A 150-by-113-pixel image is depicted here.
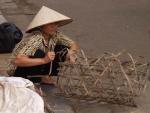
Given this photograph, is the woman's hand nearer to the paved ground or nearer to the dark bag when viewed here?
the paved ground

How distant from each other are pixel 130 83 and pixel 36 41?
0.93m

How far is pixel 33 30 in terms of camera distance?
202 inches

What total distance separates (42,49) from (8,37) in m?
1.50

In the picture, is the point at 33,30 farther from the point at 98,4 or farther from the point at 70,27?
the point at 98,4

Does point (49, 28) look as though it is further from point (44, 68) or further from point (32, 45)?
point (44, 68)

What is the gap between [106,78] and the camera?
5.03 metres

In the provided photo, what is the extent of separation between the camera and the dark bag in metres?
6.48

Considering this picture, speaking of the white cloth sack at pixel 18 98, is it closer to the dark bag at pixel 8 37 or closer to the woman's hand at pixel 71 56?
the woman's hand at pixel 71 56

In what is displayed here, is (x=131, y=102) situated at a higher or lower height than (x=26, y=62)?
lower

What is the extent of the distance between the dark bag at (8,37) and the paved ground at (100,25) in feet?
0.43

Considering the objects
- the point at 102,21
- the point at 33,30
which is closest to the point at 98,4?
the point at 102,21

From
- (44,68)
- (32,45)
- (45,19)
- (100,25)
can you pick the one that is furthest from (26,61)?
(100,25)

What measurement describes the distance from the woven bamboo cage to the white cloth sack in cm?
61

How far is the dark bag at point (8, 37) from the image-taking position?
6480 millimetres
